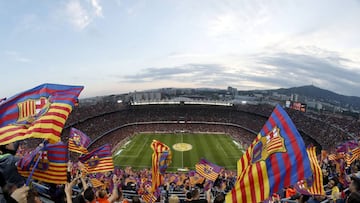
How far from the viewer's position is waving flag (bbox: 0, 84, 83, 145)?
5785mm

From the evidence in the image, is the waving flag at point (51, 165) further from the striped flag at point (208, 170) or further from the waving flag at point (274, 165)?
the striped flag at point (208, 170)

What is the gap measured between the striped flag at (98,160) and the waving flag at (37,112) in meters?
5.27

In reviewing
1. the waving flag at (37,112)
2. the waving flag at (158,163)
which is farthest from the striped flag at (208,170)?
the waving flag at (37,112)

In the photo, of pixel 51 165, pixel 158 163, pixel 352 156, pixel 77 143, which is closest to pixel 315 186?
pixel 158 163

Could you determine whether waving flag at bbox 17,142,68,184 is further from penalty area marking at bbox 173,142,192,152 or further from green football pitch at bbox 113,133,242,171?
penalty area marking at bbox 173,142,192,152

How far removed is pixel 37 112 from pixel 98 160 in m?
5.75

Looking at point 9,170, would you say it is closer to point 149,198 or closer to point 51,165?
point 51,165

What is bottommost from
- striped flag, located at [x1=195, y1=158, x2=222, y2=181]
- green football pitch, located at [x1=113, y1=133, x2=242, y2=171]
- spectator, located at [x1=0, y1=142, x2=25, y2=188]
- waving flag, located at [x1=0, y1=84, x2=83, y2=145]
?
green football pitch, located at [x1=113, y1=133, x2=242, y2=171]

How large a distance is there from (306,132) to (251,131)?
12.9 meters

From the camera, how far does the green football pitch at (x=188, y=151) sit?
4066 centimetres

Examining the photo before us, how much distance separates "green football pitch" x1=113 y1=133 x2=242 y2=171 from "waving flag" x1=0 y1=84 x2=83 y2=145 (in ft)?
108

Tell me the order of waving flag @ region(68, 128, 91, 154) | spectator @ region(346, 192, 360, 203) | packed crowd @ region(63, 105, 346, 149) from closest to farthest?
1. spectator @ region(346, 192, 360, 203)
2. waving flag @ region(68, 128, 91, 154)
3. packed crowd @ region(63, 105, 346, 149)

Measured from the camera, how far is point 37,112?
6188mm

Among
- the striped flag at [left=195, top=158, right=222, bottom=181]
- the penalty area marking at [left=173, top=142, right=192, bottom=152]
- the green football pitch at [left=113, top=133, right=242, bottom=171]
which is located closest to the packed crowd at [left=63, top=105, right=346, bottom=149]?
the green football pitch at [left=113, top=133, right=242, bottom=171]
